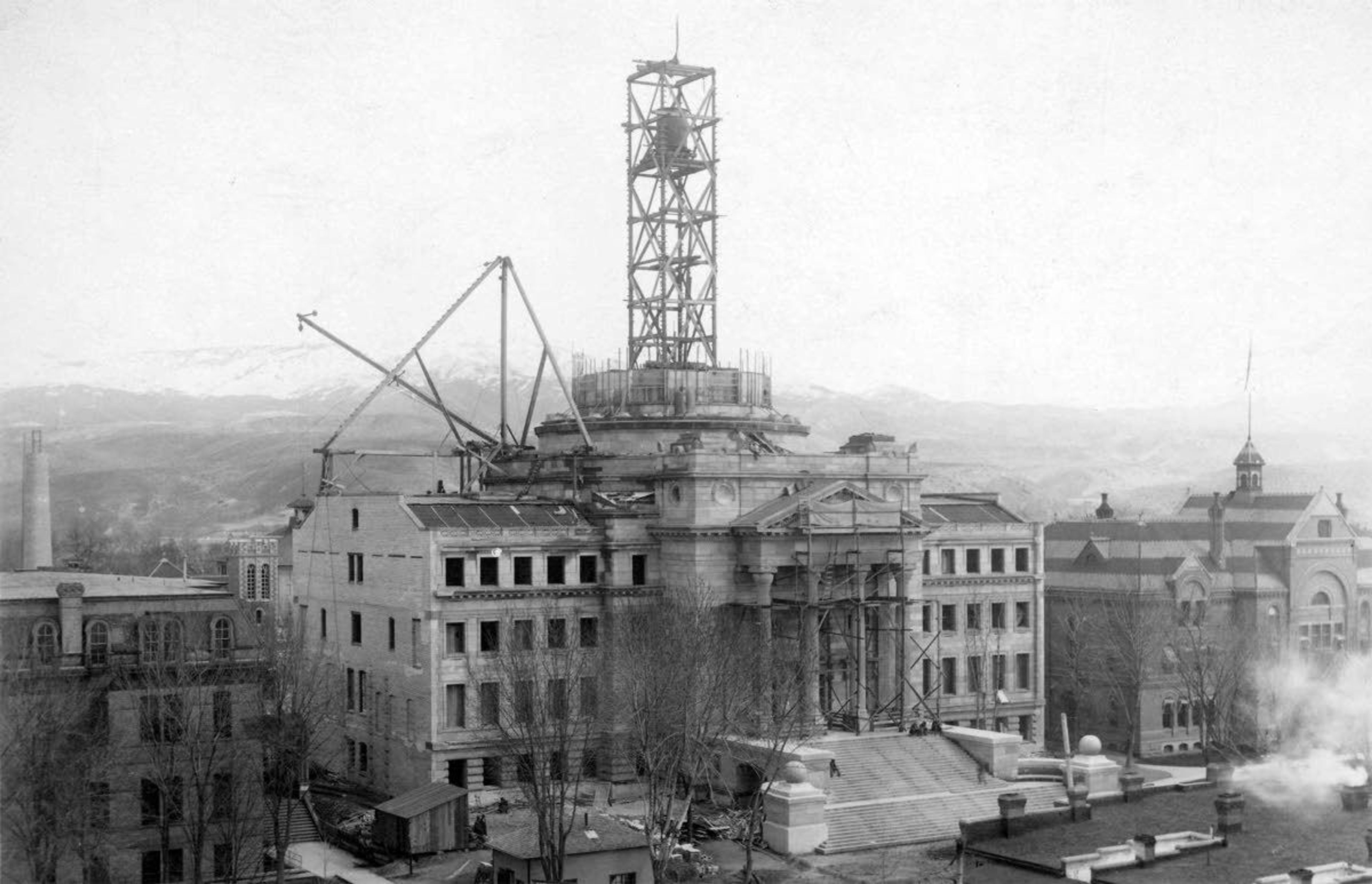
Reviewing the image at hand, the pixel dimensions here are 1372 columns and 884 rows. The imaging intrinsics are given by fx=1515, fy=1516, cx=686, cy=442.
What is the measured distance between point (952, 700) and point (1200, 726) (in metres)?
15.0

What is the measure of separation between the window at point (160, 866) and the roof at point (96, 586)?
11.0m

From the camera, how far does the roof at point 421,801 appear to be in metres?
55.2

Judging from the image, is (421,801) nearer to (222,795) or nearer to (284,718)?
(284,718)

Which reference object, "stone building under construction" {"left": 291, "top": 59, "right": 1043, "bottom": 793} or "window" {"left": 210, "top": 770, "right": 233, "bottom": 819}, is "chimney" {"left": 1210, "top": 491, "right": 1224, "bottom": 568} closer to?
"stone building under construction" {"left": 291, "top": 59, "right": 1043, "bottom": 793}

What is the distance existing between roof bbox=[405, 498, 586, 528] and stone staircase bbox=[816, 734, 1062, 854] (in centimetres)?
1613

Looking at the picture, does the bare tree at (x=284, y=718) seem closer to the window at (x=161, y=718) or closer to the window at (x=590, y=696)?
the window at (x=161, y=718)

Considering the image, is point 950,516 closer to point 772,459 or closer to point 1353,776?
point 772,459

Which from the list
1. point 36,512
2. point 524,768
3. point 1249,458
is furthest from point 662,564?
point 1249,458

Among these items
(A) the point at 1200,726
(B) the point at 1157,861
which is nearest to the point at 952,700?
(A) the point at 1200,726

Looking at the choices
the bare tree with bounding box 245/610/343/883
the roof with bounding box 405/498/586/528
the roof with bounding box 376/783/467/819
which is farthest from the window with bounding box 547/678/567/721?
the roof with bounding box 405/498/586/528

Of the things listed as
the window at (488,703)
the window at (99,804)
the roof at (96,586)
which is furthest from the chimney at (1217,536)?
the window at (99,804)

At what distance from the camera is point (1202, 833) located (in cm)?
5122

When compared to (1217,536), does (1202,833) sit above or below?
below

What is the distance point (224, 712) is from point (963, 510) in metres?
44.1
